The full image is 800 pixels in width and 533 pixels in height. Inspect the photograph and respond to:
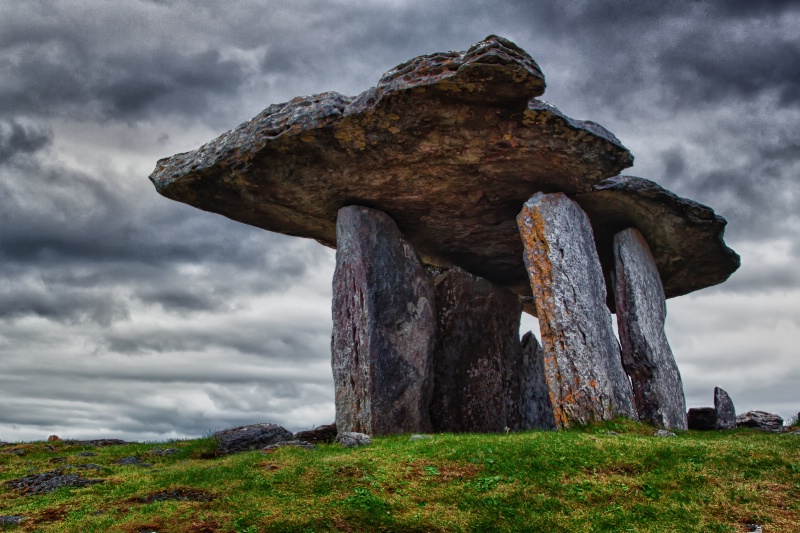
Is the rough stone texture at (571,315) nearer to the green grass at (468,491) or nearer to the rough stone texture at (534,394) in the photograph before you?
the green grass at (468,491)

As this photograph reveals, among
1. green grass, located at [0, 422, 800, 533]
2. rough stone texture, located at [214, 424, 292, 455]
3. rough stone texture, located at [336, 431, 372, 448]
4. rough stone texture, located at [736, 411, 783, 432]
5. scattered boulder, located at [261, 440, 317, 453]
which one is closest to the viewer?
green grass, located at [0, 422, 800, 533]

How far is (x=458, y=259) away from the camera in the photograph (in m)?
24.5

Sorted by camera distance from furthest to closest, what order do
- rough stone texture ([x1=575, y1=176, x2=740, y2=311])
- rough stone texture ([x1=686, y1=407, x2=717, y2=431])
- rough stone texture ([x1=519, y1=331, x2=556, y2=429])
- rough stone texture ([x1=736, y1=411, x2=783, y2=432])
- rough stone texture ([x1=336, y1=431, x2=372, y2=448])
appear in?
rough stone texture ([x1=519, y1=331, x2=556, y2=429]) < rough stone texture ([x1=686, y1=407, x2=717, y2=431]) < rough stone texture ([x1=736, y1=411, x2=783, y2=432]) < rough stone texture ([x1=575, y1=176, x2=740, y2=311]) < rough stone texture ([x1=336, y1=431, x2=372, y2=448])

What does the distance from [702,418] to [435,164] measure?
1258 cm

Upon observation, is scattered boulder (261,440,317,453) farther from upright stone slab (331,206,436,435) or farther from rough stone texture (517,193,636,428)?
rough stone texture (517,193,636,428)

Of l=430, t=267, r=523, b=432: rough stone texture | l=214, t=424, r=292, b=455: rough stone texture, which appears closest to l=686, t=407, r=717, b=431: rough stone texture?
l=430, t=267, r=523, b=432: rough stone texture

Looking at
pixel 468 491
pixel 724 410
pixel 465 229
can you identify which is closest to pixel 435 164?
pixel 465 229

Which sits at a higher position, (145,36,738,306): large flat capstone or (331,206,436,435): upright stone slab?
(145,36,738,306): large flat capstone

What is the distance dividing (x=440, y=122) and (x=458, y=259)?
7876 millimetres

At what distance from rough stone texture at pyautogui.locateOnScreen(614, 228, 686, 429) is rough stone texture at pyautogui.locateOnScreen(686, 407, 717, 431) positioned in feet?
6.27

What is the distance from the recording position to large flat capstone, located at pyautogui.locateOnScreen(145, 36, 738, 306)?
54.3 feet

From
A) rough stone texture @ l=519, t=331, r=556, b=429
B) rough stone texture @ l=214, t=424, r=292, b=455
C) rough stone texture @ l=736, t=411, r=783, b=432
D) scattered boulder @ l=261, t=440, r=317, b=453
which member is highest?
rough stone texture @ l=519, t=331, r=556, b=429

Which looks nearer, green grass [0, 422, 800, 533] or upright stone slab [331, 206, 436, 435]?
green grass [0, 422, 800, 533]

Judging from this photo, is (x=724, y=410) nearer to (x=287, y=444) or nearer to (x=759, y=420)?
(x=759, y=420)
